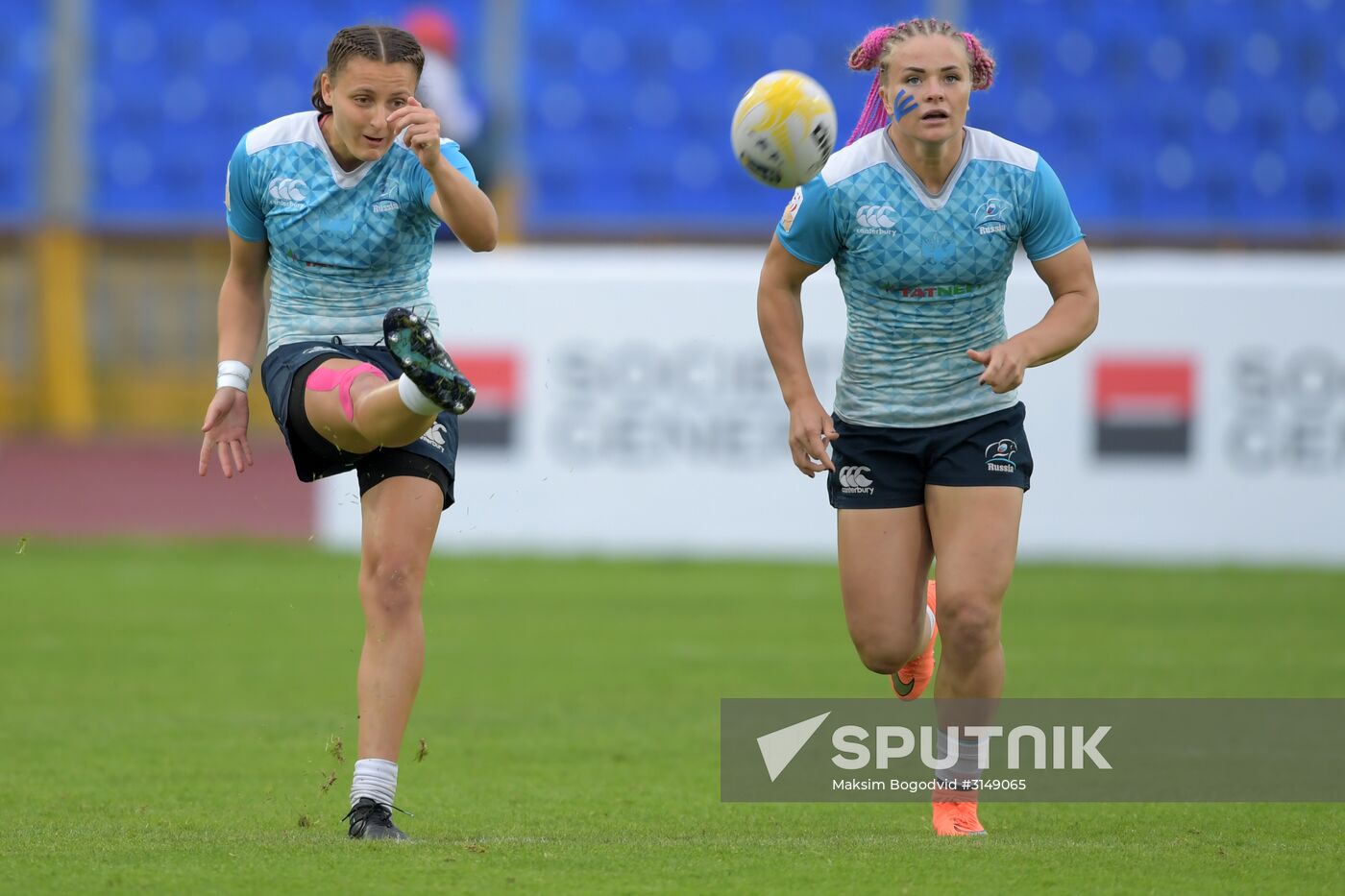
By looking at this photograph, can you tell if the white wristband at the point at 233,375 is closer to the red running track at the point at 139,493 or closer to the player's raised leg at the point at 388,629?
the player's raised leg at the point at 388,629

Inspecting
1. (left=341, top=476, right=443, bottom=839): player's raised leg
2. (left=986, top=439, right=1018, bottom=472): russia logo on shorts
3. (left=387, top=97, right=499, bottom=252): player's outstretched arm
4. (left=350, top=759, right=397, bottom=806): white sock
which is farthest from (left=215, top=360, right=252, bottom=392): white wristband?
(left=986, top=439, right=1018, bottom=472): russia logo on shorts

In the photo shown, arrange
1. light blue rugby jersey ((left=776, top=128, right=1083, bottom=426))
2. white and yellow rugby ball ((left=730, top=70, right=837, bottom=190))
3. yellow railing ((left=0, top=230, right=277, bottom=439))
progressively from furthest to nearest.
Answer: yellow railing ((left=0, top=230, right=277, bottom=439))
light blue rugby jersey ((left=776, top=128, right=1083, bottom=426))
white and yellow rugby ball ((left=730, top=70, right=837, bottom=190))

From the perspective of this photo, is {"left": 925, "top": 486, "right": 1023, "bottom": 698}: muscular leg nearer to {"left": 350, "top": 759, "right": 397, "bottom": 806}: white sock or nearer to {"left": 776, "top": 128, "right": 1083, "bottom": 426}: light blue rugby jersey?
{"left": 776, "top": 128, "right": 1083, "bottom": 426}: light blue rugby jersey

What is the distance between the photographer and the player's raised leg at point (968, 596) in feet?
17.3

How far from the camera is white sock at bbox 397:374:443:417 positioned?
188 inches

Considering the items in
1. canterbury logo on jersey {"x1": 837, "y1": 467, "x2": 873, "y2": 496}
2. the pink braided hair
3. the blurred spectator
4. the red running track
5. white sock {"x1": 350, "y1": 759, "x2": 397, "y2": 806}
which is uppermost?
the blurred spectator

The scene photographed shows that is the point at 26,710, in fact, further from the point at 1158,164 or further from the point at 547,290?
the point at 1158,164

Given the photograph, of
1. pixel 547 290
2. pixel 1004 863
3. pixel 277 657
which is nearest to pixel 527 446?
pixel 547 290

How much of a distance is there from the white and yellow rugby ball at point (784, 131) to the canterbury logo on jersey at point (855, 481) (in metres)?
0.87

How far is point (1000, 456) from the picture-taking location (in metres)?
5.42

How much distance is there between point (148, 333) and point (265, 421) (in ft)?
5.08

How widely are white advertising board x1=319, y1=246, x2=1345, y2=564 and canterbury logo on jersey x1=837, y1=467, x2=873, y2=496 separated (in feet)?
22.4

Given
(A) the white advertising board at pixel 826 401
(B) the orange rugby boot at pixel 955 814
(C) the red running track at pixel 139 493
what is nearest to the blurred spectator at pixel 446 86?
(A) the white advertising board at pixel 826 401

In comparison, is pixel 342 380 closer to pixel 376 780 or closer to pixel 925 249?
pixel 376 780
